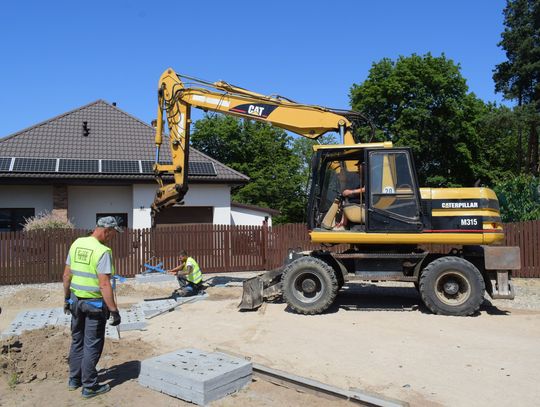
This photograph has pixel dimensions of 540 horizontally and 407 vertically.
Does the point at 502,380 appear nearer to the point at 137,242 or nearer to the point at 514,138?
the point at 137,242

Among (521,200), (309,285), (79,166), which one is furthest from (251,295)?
(521,200)

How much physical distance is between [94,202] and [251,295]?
12.3 meters

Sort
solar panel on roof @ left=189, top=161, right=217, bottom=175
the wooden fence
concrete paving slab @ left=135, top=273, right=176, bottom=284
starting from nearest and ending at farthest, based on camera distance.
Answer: concrete paving slab @ left=135, top=273, right=176, bottom=284 < the wooden fence < solar panel on roof @ left=189, top=161, right=217, bottom=175

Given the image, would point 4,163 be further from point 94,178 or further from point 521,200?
point 521,200

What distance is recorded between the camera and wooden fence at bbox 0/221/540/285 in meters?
14.0

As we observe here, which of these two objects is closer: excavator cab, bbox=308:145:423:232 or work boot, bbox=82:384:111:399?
work boot, bbox=82:384:111:399

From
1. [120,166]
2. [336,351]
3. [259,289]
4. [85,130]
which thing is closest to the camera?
[336,351]

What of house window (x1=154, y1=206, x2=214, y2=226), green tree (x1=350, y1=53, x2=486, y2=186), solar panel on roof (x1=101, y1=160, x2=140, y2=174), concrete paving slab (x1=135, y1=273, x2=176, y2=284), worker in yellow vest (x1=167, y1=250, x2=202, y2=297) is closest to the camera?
worker in yellow vest (x1=167, y1=250, x2=202, y2=297)

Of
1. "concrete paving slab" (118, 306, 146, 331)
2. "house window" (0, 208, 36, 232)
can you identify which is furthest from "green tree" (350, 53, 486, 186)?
"concrete paving slab" (118, 306, 146, 331)

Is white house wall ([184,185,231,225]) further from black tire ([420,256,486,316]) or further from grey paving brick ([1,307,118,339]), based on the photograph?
black tire ([420,256,486,316])

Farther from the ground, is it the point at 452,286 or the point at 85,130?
the point at 85,130

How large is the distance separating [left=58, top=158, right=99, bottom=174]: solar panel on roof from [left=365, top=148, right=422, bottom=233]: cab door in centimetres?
1331

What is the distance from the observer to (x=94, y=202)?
65.7 feet

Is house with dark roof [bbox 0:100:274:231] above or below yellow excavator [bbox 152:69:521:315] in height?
above
